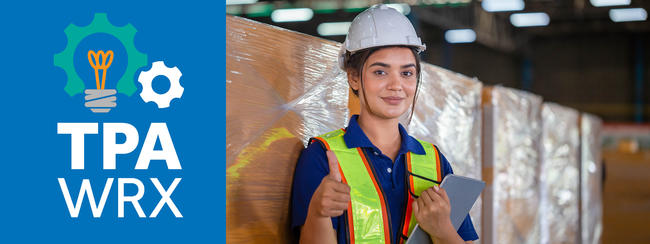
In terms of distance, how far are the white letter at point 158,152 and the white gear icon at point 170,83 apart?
0.06 metres

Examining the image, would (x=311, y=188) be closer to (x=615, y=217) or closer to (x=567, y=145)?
(x=567, y=145)

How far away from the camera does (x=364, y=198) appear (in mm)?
1986

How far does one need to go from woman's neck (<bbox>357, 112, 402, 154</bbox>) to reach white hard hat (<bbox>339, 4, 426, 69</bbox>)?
23cm

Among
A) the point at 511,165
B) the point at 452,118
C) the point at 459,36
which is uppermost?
the point at 459,36

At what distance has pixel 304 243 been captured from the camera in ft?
6.30

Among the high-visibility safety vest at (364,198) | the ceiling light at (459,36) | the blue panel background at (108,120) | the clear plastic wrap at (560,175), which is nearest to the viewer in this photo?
the blue panel background at (108,120)

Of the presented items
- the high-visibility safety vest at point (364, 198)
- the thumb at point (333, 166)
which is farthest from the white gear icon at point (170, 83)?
the high-visibility safety vest at point (364, 198)

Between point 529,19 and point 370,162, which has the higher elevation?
point 529,19

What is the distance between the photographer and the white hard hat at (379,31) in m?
2.01

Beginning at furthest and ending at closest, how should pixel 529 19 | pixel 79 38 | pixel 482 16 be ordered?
pixel 529 19 < pixel 482 16 < pixel 79 38

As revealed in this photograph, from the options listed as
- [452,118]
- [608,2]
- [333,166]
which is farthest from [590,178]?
[608,2]

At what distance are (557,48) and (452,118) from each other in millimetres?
23293

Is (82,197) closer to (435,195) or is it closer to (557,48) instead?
(435,195)

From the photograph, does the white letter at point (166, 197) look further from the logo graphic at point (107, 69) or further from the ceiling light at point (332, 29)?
the ceiling light at point (332, 29)
